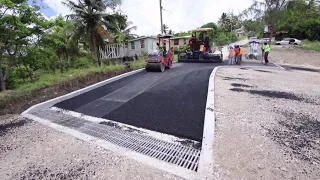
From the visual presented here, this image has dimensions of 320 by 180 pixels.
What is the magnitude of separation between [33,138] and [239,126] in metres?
3.85

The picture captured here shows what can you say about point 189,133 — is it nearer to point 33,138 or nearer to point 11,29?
point 33,138

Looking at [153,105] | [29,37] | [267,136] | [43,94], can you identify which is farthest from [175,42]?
[267,136]

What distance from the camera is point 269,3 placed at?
19.6 metres

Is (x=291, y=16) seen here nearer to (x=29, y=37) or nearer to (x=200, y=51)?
(x=200, y=51)

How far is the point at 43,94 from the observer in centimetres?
576

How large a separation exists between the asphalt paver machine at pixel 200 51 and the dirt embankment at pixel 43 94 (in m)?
7.65

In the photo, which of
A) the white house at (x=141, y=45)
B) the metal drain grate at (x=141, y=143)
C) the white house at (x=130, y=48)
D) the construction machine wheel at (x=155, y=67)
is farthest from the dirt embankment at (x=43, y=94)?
the white house at (x=141, y=45)

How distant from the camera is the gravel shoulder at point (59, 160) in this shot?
90.1 inches

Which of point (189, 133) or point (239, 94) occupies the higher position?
point (239, 94)

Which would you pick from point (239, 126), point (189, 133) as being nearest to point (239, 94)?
point (239, 126)

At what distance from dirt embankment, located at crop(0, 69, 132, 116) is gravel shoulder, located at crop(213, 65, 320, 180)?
512 centimetres

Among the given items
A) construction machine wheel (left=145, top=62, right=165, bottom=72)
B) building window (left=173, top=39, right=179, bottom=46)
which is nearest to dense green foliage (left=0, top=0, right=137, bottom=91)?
construction machine wheel (left=145, top=62, right=165, bottom=72)

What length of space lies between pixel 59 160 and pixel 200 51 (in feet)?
39.6

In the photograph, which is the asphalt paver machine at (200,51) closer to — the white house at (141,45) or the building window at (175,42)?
the white house at (141,45)
